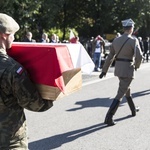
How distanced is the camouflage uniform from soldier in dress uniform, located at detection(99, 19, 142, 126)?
138 inches

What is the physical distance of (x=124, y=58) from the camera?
5977 millimetres

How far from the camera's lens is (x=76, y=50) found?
2568mm

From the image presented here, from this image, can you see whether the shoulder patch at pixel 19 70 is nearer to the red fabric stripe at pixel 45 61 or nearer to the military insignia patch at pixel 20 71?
the military insignia patch at pixel 20 71

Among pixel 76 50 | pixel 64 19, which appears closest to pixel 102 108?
pixel 76 50

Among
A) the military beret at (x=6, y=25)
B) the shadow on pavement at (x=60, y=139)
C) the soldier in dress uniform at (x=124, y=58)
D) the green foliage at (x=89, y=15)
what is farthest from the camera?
the green foliage at (x=89, y=15)

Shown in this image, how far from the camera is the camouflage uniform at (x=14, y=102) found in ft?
7.61

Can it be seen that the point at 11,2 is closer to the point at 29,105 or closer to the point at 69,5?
the point at 29,105

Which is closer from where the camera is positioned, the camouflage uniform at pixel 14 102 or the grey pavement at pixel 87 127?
the camouflage uniform at pixel 14 102

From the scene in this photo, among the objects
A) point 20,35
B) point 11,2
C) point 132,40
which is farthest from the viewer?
point 20,35

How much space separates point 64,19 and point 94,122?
27444mm

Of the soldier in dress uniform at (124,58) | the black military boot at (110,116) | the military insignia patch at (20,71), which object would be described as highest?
the military insignia patch at (20,71)

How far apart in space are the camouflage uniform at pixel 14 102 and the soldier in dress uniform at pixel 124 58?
350 cm

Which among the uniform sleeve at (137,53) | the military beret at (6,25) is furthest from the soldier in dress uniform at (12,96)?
the uniform sleeve at (137,53)

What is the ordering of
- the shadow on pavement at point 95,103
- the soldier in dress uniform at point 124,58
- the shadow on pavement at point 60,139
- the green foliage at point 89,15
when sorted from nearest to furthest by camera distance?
1. the shadow on pavement at point 60,139
2. the soldier in dress uniform at point 124,58
3. the shadow on pavement at point 95,103
4. the green foliage at point 89,15
